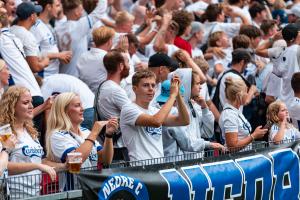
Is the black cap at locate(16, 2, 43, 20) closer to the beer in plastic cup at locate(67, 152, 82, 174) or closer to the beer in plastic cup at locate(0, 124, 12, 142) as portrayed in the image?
the beer in plastic cup at locate(0, 124, 12, 142)

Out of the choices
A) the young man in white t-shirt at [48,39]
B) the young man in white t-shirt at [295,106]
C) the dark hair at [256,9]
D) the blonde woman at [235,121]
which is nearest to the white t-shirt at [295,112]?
the young man in white t-shirt at [295,106]

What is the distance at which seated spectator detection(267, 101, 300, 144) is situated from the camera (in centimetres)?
1115

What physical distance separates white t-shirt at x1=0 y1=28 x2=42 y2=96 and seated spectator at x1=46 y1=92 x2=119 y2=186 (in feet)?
6.39

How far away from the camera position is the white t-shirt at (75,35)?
13414 mm

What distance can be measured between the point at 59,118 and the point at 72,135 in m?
0.20

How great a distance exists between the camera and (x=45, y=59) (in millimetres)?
12055

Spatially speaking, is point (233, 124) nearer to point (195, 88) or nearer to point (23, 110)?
point (195, 88)

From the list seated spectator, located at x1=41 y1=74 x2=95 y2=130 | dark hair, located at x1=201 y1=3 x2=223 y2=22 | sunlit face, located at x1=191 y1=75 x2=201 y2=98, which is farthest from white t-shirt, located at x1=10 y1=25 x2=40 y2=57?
dark hair, located at x1=201 y1=3 x2=223 y2=22

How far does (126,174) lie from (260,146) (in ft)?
8.43

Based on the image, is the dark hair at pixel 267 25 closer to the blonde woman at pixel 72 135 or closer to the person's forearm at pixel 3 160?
the blonde woman at pixel 72 135

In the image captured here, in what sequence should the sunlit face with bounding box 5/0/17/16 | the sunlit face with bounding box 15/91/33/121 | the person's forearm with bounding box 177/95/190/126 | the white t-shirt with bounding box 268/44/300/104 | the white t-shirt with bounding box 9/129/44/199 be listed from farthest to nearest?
1. the sunlit face with bounding box 5/0/17/16
2. the white t-shirt with bounding box 268/44/300/104
3. the person's forearm with bounding box 177/95/190/126
4. the sunlit face with bounding box 15/91/33/121
5. the white t-shirt with bounding box 9/129/44/199

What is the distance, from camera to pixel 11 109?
8836mm

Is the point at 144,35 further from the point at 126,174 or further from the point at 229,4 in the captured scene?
the point at 126,174

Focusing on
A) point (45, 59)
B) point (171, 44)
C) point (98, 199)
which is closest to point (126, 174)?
point (98, 199)
